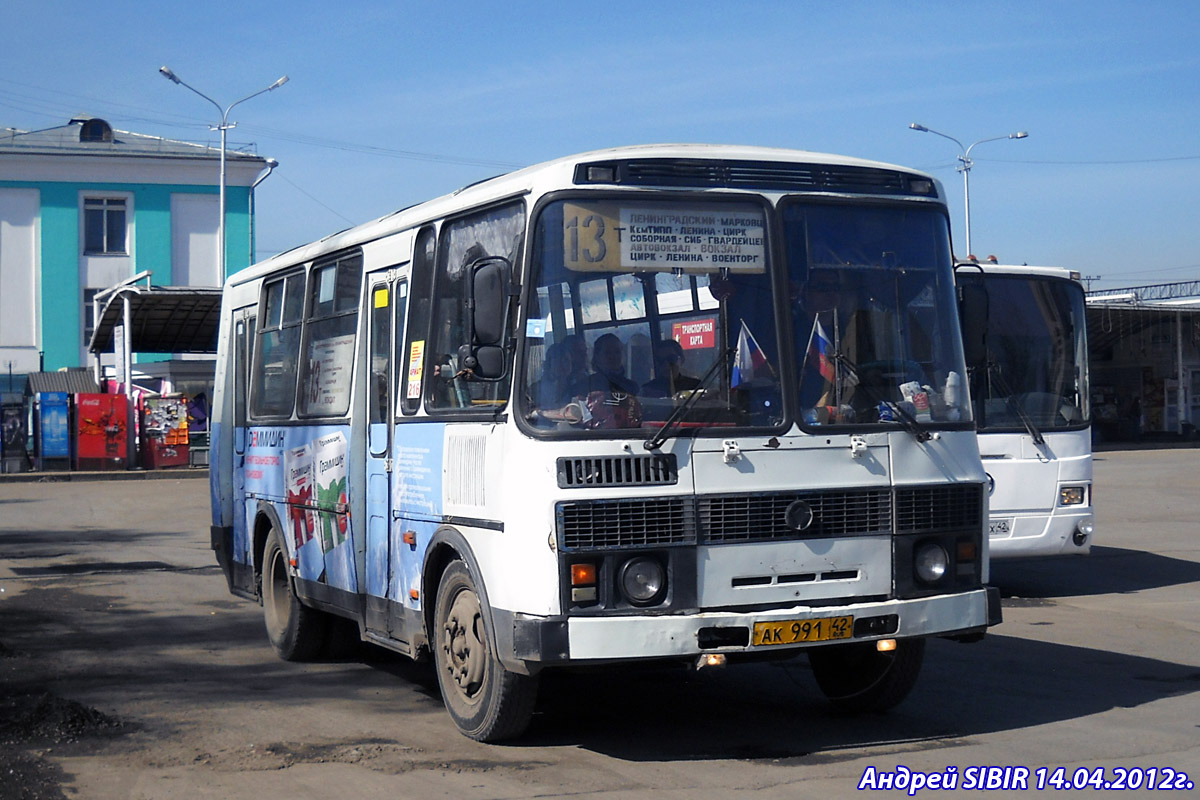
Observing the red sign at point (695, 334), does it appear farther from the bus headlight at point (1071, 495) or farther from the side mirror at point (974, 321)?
the bus headlight at point (1071, 495)

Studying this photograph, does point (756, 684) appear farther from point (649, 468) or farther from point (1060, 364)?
point (1060, 364)

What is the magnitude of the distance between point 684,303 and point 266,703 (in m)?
3.75

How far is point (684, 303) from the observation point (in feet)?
21.5

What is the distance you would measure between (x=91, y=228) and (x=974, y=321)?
49.7 metres

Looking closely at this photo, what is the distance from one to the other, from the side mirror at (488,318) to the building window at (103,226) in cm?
4897

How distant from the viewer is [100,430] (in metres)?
37.7

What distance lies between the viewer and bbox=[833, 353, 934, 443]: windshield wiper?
6.82 metres

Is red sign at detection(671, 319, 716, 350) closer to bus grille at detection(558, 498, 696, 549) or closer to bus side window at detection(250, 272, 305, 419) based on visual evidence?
bus grille at detection(558, 498, 696, 549)

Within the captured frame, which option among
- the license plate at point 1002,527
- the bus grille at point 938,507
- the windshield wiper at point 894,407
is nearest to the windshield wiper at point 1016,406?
the license plate at point 1002,527

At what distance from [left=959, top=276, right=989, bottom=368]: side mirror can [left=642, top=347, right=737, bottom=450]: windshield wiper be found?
4.91 ft

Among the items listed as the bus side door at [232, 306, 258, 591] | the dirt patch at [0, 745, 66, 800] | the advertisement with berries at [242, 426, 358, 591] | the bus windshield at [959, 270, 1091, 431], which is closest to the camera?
the dirt patch at [0, 745, 66, 800]

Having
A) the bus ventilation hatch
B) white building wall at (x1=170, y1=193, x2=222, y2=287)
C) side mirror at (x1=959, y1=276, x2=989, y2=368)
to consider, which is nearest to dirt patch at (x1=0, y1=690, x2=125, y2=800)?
the bus ventilation hatch

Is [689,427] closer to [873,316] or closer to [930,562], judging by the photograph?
[873,316]

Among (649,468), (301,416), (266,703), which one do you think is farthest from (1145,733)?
(301,416)
